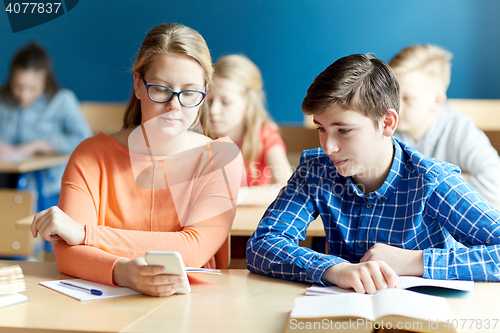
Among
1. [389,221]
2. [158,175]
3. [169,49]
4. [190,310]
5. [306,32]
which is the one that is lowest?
[190,310]

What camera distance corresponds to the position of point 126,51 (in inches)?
152

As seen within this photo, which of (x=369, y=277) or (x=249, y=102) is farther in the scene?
(x=249, y=102)

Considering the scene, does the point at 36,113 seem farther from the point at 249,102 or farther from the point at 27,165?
the point at 249,102

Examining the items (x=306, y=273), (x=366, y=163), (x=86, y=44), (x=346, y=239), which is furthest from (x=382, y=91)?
(x=86, y=44)

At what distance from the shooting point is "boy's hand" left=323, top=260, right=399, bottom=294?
0.88 m

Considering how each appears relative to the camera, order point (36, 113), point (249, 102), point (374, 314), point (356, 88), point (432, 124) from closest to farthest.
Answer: point (374, 314) → point (356, 88) → point (432, 124) → point (249, 102) → point (36, 113)

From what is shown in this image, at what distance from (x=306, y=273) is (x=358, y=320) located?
269 millimetres

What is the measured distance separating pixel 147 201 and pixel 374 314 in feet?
2.29

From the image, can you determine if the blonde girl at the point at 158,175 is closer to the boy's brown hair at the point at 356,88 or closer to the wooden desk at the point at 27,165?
the boy's brown hair at the point at 356,88

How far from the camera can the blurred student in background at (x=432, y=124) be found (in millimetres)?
2279

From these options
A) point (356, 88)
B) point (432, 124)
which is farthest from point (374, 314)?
point (432, 124)

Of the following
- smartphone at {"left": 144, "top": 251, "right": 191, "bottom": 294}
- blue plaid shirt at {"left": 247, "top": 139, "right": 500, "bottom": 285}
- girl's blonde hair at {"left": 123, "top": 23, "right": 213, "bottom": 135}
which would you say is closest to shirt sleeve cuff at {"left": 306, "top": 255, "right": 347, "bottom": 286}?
blue plaid shirt at {"left": 247, "top": 139, "right": 500, "bottom": 285}

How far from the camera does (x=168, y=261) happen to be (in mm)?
845

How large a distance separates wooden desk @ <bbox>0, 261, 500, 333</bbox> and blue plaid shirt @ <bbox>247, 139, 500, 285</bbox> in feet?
0.19
